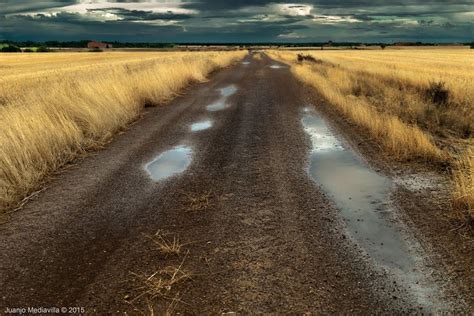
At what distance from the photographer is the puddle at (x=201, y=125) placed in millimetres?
10758

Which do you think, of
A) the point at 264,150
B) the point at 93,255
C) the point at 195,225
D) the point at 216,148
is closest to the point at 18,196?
the point at 93,255

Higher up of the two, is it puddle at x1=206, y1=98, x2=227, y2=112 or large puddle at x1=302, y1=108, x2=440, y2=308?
large puddle at x1=302, y1=108, x2=440, y2=308

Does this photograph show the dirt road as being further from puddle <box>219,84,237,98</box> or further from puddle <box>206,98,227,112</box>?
puddle <box>219,84,237,98</box>

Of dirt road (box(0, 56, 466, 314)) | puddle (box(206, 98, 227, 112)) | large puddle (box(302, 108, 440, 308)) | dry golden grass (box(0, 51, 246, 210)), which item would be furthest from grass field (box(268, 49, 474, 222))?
dry golden grass (box(0, 51, 246, 210))

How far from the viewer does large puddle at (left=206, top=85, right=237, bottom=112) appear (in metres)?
14.4

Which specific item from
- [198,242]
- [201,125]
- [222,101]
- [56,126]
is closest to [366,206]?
[198,242]

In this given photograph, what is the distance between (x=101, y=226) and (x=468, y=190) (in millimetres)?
4701

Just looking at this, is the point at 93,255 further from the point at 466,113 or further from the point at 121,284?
the point at 466,113

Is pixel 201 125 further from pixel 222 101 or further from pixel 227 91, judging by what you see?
pixel 227 91

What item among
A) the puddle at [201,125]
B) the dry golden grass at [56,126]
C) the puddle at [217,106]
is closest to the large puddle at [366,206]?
the puddle at [201,125]

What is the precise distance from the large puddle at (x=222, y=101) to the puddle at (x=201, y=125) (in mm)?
2359

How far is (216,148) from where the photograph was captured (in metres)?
8.62

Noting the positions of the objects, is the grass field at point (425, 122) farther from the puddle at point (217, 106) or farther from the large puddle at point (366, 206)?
the puddle at point (217, 106)

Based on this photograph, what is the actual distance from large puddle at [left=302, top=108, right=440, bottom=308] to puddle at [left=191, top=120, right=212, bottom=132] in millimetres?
3101
